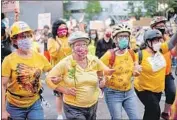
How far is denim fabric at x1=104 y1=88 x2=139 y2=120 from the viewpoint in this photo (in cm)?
591

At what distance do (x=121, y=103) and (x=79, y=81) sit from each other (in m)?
1.21

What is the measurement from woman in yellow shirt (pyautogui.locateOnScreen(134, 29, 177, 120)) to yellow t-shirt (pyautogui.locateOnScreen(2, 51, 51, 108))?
54.1 inches

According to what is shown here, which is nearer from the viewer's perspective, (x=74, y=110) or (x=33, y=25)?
(x=74, y=110)

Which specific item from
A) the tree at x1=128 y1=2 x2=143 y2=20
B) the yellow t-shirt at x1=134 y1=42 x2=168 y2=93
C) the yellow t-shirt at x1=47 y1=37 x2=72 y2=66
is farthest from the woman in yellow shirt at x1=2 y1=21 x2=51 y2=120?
the tree at x1=128 y1=2 x2=143 y2=20

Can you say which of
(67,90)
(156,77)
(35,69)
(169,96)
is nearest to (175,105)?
(67,90)

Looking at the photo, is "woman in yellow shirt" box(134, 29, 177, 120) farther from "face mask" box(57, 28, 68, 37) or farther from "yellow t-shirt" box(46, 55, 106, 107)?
"face mask" box(57, 28, 68, 37)

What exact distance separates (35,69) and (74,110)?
2.21 ft

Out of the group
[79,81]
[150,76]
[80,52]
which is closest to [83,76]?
[79,81]

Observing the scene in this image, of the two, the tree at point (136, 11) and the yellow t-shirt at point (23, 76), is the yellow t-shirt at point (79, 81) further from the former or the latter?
the tree at point (136, 11)

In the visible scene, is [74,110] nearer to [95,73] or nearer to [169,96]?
[95,73]

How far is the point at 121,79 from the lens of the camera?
589cm

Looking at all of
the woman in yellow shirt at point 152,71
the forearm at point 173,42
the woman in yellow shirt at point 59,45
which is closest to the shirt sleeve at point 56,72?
the woman in yellow shirt at point 152,71

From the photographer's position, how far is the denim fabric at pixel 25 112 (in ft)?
17.5

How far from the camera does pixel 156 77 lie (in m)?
5.95
